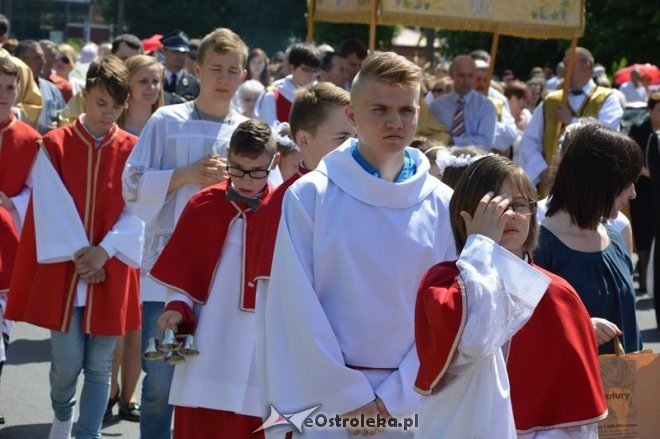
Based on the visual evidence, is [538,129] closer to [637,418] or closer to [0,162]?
[0,162]

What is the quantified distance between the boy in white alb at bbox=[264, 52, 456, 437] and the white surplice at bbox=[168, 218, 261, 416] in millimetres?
1176

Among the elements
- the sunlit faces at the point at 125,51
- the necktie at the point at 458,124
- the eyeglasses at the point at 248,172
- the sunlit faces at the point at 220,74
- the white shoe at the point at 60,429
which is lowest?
the white shoe at the point at 60,429

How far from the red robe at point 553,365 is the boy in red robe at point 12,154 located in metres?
3.72

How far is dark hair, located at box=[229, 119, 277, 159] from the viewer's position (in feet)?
17.4

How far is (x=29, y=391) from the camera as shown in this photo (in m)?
7.88

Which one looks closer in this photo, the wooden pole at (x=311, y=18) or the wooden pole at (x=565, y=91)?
the wooden pole at (x=311, y=18)

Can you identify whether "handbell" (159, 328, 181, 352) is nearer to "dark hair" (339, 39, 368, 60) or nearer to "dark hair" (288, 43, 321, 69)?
"dark hair" (288, 43, 321, 69)

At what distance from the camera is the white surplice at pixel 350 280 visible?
3887 millimetres

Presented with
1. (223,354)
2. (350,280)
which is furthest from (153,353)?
(350,280)

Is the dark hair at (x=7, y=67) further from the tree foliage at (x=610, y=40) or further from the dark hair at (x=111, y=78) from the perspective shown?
the tree foliage at (x=610, y=40)

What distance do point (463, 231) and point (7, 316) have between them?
3.33 metres

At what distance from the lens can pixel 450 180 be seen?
5691 mm

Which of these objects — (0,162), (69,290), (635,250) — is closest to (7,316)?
(69,290)

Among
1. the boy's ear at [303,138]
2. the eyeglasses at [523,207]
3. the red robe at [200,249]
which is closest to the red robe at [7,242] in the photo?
the red robe at [200,249]
